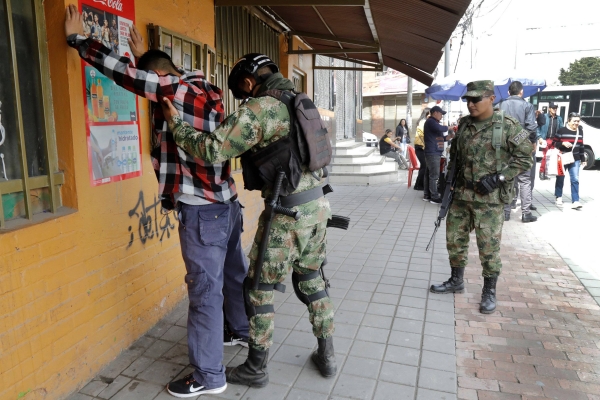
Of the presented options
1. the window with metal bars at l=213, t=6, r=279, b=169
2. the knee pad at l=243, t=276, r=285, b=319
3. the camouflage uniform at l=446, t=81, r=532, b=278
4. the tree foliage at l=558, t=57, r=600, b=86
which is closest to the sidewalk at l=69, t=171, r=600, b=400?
the knee pad at l=243, t=276, r=285, b=319

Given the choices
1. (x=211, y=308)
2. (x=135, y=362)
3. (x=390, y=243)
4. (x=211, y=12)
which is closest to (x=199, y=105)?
(x=211, y=308)

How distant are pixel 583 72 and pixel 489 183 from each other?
160ft

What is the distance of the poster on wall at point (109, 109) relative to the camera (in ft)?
8.79

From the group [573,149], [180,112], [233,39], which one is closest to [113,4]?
[180,112]

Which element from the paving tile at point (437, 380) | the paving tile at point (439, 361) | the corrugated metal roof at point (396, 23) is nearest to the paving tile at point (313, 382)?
the paving tile at point (437, 380)

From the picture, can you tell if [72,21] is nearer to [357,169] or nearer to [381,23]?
[381,23]

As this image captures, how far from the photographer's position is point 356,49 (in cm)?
745

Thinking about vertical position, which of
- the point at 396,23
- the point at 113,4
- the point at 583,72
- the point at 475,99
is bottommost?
the point at 475,99

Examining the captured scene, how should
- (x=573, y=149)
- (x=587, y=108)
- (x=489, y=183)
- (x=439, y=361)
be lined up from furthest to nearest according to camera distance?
(x=587, y=108) → (x=573, y=149) → (x=489, y=183) → (x=439, y=361)

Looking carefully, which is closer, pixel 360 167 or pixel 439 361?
pixel 439 361

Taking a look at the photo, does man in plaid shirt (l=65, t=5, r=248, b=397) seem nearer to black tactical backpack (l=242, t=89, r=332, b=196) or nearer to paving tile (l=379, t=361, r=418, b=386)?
black tactical backpack (l=242, t=89, r=332, b=196)

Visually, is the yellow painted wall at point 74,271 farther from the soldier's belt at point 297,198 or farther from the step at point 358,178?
the step at point 358,178

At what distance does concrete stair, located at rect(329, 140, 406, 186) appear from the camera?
37.9ft

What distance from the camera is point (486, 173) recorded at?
3854mm
